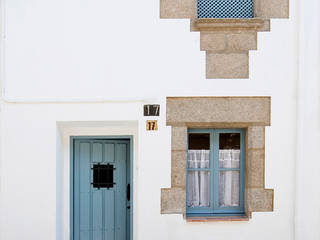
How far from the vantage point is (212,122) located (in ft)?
15.1

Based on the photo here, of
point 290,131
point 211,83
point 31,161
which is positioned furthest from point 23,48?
point 290,131

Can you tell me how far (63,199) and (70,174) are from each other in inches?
15.1

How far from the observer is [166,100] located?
4.57m

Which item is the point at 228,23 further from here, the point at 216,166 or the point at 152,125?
the point at 216,166

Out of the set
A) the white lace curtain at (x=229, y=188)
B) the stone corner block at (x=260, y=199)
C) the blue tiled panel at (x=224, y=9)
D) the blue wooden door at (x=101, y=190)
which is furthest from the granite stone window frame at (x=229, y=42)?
the blue wooden door at (x=101, y=190)

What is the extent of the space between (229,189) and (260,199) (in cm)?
47

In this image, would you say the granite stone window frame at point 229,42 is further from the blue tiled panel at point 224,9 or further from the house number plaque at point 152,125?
the house number plaque at point 152,125

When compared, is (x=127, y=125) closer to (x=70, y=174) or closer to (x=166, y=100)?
(x=166, y=100)

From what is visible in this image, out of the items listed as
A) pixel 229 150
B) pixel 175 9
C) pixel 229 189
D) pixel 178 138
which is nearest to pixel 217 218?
pixel 229 189

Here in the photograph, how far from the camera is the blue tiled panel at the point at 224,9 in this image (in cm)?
477

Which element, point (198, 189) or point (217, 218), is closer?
point (217, 218)

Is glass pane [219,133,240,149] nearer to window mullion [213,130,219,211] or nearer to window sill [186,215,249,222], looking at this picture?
window mullion [213,130,219,211]

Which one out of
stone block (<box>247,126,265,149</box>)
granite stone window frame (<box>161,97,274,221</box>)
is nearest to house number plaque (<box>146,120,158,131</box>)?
granite stone window frame (<box>161,97,274,221</box>)

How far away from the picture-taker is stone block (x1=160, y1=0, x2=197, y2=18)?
15.0ft
